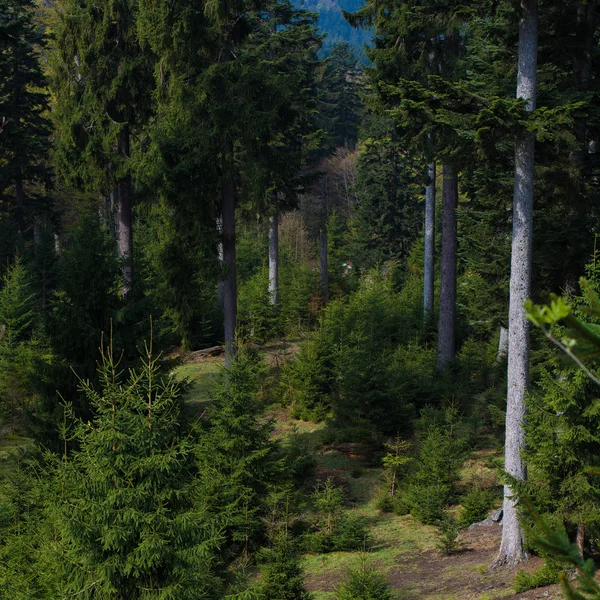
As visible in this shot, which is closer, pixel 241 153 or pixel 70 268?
→ pixel 70 268

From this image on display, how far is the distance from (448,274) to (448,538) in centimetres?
906

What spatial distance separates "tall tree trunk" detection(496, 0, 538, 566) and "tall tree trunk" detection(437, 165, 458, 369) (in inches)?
319

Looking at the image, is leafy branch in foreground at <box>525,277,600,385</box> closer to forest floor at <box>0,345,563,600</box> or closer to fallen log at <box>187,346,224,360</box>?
forest floor at <box>0,345,563,600</box>

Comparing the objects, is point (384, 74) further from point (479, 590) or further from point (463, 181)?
point (479, 590)

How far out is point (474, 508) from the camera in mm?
12094

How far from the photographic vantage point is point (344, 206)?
182 ft

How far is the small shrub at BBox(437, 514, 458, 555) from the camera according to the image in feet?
35.5

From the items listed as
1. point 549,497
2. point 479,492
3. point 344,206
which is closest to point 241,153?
point 479,492

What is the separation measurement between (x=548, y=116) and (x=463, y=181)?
10.4 m

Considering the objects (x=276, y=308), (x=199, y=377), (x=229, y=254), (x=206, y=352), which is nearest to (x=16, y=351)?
(x=199, y=377)

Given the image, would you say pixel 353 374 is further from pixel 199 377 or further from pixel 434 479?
pixel 199 377

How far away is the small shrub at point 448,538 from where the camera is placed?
10812 mm

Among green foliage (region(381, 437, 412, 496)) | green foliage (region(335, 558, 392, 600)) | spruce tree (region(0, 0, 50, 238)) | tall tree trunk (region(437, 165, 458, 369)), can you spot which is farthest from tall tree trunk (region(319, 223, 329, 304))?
green foliage (region(335, 558, 392, 600))

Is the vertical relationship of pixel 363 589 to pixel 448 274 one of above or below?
below
